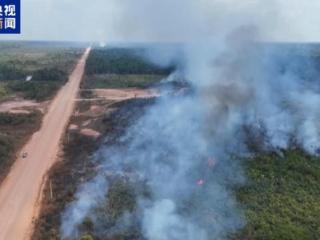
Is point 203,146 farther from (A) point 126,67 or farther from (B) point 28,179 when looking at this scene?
(A) point 126,67

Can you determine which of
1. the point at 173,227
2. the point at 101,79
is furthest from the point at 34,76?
the point at 173,227

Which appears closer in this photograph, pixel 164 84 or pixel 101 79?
pixel 164 84

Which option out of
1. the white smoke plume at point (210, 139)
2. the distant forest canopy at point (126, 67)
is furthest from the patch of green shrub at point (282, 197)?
the distant forest canopy at point (126, 67)

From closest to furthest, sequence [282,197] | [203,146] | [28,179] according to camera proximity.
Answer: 1. [282,197]
2. [28,179]
3. [203,146]

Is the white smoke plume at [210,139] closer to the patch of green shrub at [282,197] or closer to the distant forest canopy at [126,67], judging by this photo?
the patch of green shrub at [282,197]

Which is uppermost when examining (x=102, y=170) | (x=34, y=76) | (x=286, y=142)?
(x=286, y=142)

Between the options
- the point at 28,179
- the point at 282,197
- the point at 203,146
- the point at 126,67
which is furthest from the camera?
the point at 126,67

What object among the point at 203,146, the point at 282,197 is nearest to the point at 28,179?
the point at 203,146

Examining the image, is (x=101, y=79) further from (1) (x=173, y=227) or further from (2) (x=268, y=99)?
(1) (x=173, y=227)

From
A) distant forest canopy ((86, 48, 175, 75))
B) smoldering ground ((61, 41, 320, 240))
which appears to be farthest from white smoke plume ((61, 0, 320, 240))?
distant forest canopy ((86, 48, 175, 75))
